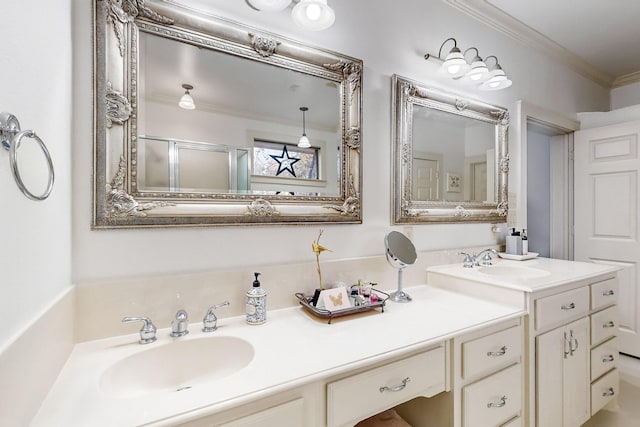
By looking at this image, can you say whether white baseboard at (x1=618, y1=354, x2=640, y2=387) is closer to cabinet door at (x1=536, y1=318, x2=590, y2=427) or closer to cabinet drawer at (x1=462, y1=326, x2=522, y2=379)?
cabinet door at (x1=536, y1=318, x2=590, y2=427)

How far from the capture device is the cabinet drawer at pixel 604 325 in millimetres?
1654

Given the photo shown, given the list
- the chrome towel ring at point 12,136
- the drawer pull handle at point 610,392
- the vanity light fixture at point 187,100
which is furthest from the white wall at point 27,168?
the drawer pull handle at point 610,392

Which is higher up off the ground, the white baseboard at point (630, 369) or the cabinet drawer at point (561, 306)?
the cabinet drawer at point (561, 306)

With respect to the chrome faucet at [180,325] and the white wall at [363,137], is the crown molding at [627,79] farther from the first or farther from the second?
the chrome faucet at [180,325]

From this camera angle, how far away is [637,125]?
2.34 m

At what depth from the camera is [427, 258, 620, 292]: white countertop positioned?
4.59 feet

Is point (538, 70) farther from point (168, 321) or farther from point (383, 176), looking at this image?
point (168, 321)

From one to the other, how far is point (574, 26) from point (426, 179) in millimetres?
1733

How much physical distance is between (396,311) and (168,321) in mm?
882

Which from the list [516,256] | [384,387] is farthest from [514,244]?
[384,387]

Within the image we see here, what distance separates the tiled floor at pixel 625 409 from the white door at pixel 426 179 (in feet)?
5.25

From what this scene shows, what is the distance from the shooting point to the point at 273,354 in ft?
2.95

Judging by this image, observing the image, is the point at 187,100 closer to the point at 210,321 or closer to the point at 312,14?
the point at 312,14

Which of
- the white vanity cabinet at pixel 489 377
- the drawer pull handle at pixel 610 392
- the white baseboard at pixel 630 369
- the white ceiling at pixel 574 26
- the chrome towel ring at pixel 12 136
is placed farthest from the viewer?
the white baseboard at pixel 630 369
